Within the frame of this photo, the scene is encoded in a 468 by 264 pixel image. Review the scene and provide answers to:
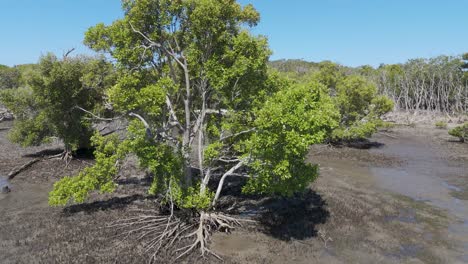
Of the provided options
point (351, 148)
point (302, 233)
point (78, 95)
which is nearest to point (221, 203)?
Result: point (302, 233)

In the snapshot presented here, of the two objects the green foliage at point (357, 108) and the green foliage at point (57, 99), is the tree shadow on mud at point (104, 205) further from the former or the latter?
the green foliage at point (357, 108)

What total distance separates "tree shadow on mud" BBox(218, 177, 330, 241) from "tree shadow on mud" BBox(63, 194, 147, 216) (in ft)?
18.9

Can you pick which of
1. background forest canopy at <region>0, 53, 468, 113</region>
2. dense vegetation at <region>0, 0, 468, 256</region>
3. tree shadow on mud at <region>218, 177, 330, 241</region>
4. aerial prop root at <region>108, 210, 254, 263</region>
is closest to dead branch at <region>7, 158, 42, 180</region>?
dense vegetation at <region>0, 0, 468, 256</region>

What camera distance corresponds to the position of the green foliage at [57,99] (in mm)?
31141

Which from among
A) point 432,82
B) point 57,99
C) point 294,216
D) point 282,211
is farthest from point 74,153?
point 432,82

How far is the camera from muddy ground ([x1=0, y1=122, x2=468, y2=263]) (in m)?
16.7

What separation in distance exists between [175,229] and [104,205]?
23.1 ft

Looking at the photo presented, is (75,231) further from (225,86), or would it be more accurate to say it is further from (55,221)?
(225,86)

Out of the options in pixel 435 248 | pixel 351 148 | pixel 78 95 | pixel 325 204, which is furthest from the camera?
pixel 351 148

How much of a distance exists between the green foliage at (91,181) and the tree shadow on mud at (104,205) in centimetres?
127

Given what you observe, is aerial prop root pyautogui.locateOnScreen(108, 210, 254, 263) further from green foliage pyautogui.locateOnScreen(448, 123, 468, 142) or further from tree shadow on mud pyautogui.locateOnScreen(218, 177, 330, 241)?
green foliage pyautogui.locateOnScreen(448, 123, 468, 142)

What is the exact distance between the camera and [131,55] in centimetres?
1844

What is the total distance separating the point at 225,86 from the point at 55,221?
1146 centimetres

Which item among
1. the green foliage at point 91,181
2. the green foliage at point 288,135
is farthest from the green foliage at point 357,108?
the green foliage at point 91,181
